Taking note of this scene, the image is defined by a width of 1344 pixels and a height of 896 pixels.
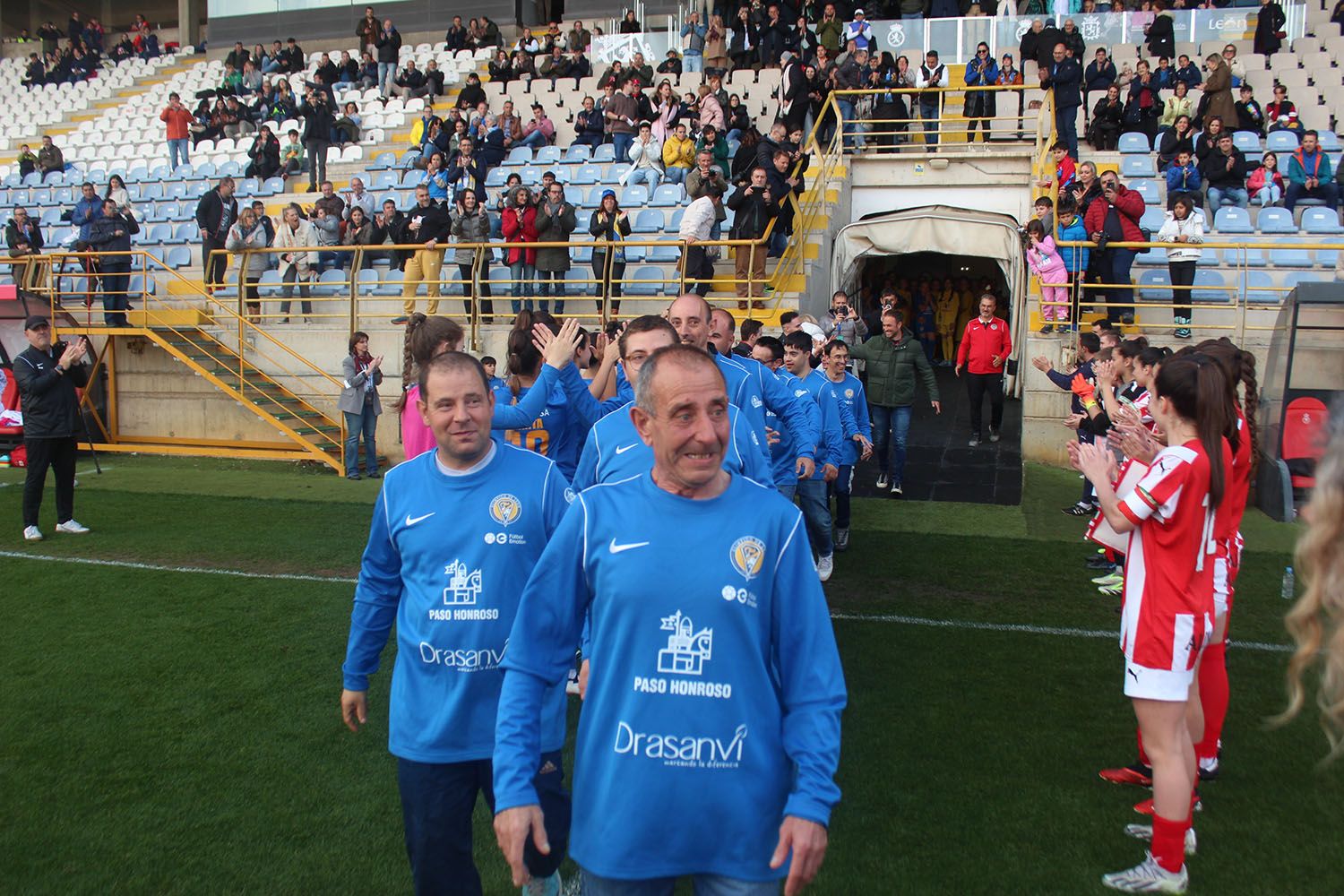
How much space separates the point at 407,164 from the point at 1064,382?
532 inches

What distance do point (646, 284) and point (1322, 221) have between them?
940 cm

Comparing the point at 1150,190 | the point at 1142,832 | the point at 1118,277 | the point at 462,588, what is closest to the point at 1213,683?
the point at 1142,832

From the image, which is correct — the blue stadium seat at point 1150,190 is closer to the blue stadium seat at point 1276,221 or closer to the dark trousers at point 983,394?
the blue stadium seat at point 1276,221

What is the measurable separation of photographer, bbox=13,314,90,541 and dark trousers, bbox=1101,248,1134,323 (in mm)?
11337

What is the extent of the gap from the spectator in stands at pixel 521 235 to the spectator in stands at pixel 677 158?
311cm

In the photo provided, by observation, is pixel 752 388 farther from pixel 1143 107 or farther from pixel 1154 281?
pixel 1143 107

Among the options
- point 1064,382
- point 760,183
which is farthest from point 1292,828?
point 760,183

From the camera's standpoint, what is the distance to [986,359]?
45.0ft

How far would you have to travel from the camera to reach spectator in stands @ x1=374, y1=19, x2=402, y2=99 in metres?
25.3

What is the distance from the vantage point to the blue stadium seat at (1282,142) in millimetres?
17531

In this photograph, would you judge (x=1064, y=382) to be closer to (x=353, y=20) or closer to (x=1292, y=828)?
(x=1292, y=828)

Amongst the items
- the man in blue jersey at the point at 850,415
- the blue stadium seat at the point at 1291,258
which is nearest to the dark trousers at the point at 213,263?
the man in blue jersey at the point at 850,415

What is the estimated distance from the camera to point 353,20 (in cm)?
2903

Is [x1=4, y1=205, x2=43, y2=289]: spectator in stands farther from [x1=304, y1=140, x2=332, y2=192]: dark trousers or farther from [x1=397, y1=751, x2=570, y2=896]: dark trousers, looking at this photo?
[x1=397, y1=751, x2=570, y2=896]: dark trousers
